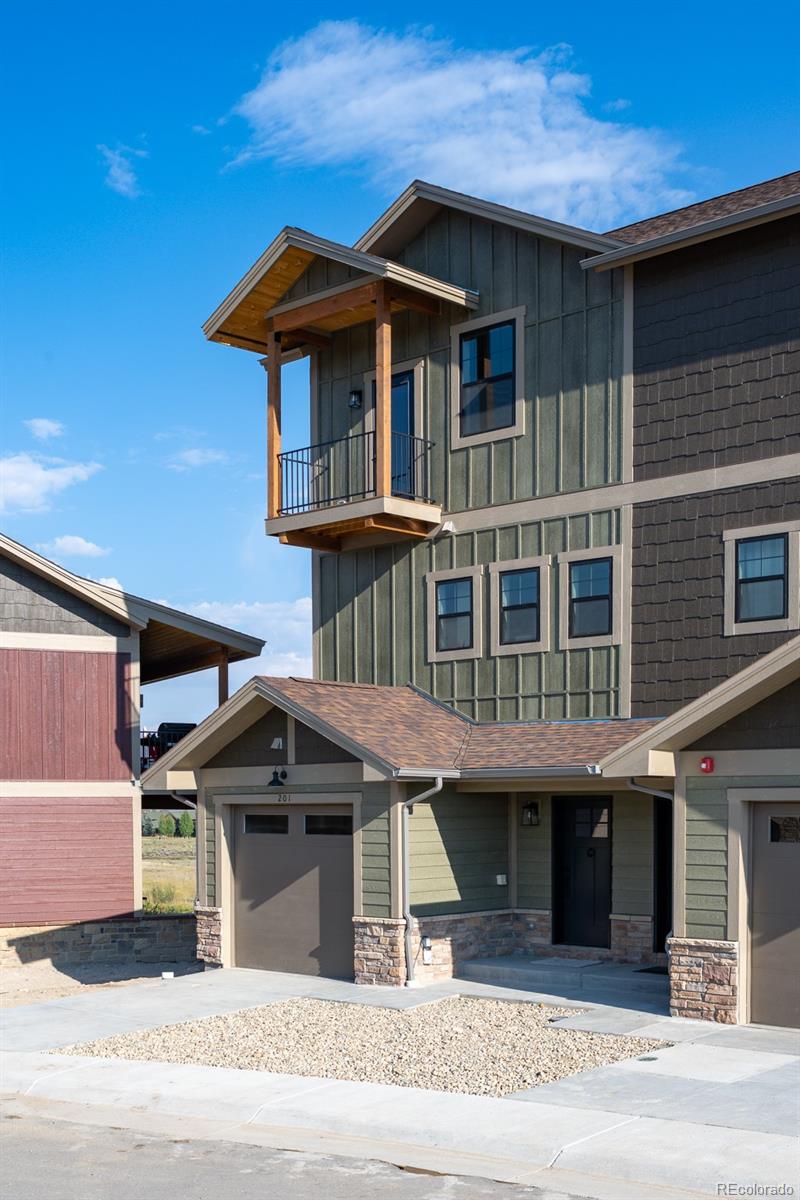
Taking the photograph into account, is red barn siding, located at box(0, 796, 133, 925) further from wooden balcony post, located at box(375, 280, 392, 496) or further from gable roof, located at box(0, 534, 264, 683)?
wooden balcony post, located at box(375, 280, 392, 496)

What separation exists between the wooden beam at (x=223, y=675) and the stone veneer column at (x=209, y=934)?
6.41 meters

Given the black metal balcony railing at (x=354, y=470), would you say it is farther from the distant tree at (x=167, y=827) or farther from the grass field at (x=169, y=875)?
the distant tree at (x=167, y=827)

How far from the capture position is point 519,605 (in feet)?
61.0

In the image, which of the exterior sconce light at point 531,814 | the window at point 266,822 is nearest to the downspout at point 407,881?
Result: the exterior sconce light at point 531,814

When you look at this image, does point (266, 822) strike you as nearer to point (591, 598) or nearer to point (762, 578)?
point (591, 598)

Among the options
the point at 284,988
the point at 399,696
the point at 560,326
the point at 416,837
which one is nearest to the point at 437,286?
the point at 560,326

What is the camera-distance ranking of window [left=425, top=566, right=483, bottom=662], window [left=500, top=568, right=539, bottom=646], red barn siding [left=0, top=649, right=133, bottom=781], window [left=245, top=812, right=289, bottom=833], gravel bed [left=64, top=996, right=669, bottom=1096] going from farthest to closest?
red barn siding [left=0, top=649, right=133, bottom=781], window [left=425, top=566, right=483, bottom=662], window [left=500, top=568, right=539, bottom=646], window [left=245, top=812, right=289, bottom=833], gravel bed [left=64, top=996, right=669, bottom=1096]

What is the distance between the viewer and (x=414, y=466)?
65.2 ft

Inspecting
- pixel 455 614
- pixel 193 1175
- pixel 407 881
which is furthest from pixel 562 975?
pixel 193 1175

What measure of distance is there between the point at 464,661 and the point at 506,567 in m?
1.49

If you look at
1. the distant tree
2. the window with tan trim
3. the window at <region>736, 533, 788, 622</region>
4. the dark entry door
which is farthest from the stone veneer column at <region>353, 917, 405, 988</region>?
the distant tree

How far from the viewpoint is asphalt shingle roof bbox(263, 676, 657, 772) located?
1652 centimetres

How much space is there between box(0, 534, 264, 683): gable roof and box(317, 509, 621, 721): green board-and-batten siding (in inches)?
135

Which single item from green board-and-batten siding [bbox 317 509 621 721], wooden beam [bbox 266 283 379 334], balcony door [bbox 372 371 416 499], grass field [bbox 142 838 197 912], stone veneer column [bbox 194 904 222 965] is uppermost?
wooden beam [bbox 266 283 379 334]
